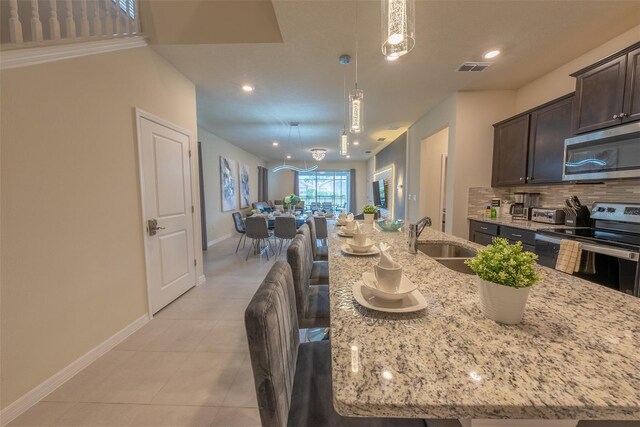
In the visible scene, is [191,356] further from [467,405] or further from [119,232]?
[467,405]

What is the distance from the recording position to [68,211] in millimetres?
1759

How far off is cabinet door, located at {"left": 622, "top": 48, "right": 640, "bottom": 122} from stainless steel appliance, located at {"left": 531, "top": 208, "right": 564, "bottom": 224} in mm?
1078

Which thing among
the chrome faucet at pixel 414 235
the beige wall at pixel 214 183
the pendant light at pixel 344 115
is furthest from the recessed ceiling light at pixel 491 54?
the beige wall at pixel 214 183

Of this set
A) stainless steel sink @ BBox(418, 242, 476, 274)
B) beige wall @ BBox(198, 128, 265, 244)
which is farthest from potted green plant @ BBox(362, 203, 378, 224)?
beige wall @ BBox(198, 128, 265, 244)

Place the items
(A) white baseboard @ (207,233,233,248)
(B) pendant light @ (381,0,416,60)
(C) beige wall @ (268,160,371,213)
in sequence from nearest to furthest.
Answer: (B) pendant light @ (381,0,416,60) → (A) white baseboard @ (207,233,233,248) → (C) beige wall @ (268,160,371,213)

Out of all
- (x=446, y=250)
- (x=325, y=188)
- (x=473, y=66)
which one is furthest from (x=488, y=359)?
(x=325, y=188)

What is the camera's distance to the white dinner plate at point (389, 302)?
0.83m

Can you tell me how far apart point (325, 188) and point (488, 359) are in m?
11.1

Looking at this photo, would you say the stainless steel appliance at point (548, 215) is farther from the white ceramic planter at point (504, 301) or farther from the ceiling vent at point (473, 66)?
the white ceramic planter at point (504, 301)

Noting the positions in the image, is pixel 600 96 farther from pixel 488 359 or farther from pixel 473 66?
pixel 488 359

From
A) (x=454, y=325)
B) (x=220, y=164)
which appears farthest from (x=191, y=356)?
(x=220, y=164)

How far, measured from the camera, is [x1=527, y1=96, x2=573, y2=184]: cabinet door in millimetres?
2675

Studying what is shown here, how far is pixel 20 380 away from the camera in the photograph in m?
1.50

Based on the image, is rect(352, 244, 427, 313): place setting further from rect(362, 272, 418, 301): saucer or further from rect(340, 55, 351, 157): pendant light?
rect(340, 55, 351, 157): pendant light
